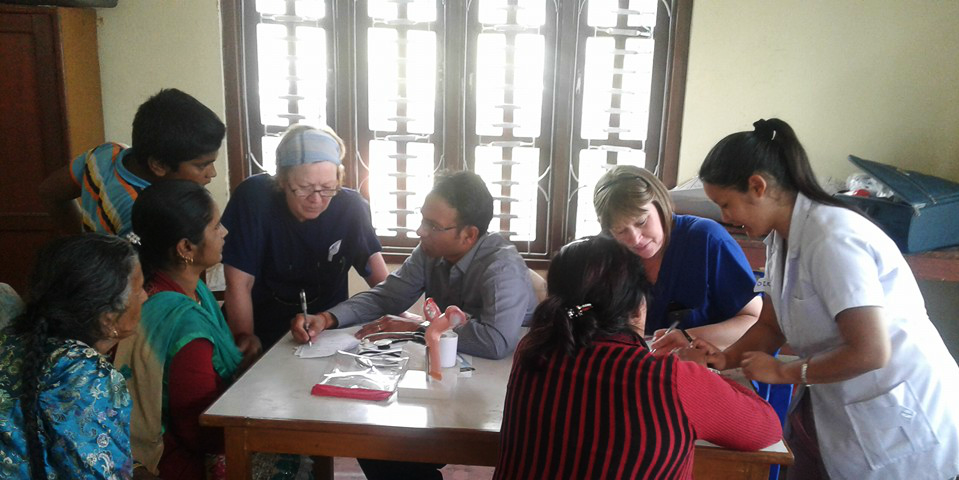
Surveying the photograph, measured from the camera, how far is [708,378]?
1082 mm

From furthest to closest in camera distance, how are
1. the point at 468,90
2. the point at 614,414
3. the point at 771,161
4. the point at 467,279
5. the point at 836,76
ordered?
the point at 468,90
the point at 836,76
the point at 467,279
the point at 771,161
the point at 614,414

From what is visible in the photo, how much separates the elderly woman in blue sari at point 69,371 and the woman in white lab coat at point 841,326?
1214 mm

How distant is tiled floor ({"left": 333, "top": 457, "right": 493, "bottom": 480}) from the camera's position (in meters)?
2.43

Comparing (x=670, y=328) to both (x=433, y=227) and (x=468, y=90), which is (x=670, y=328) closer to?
(x=433, y=227)

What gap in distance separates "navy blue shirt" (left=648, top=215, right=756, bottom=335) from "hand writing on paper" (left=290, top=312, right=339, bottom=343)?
3.00 ft

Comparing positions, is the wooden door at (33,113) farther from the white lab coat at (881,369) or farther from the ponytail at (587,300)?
the white lab coat at (881,369)

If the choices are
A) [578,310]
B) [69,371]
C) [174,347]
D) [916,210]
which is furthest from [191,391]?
[916,210]

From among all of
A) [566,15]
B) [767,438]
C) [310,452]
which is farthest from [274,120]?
[767,438]

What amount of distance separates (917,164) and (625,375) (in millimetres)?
2858

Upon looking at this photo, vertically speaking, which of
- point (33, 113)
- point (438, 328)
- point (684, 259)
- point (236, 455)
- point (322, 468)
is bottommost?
point (322, 468)

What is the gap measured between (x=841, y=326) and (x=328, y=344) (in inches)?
48.2

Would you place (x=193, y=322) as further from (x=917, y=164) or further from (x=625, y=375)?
(x=917, y=164)

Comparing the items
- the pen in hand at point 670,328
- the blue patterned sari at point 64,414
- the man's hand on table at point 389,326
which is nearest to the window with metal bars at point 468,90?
the man's hand on table at point 389,326

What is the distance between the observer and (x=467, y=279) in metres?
1.88
